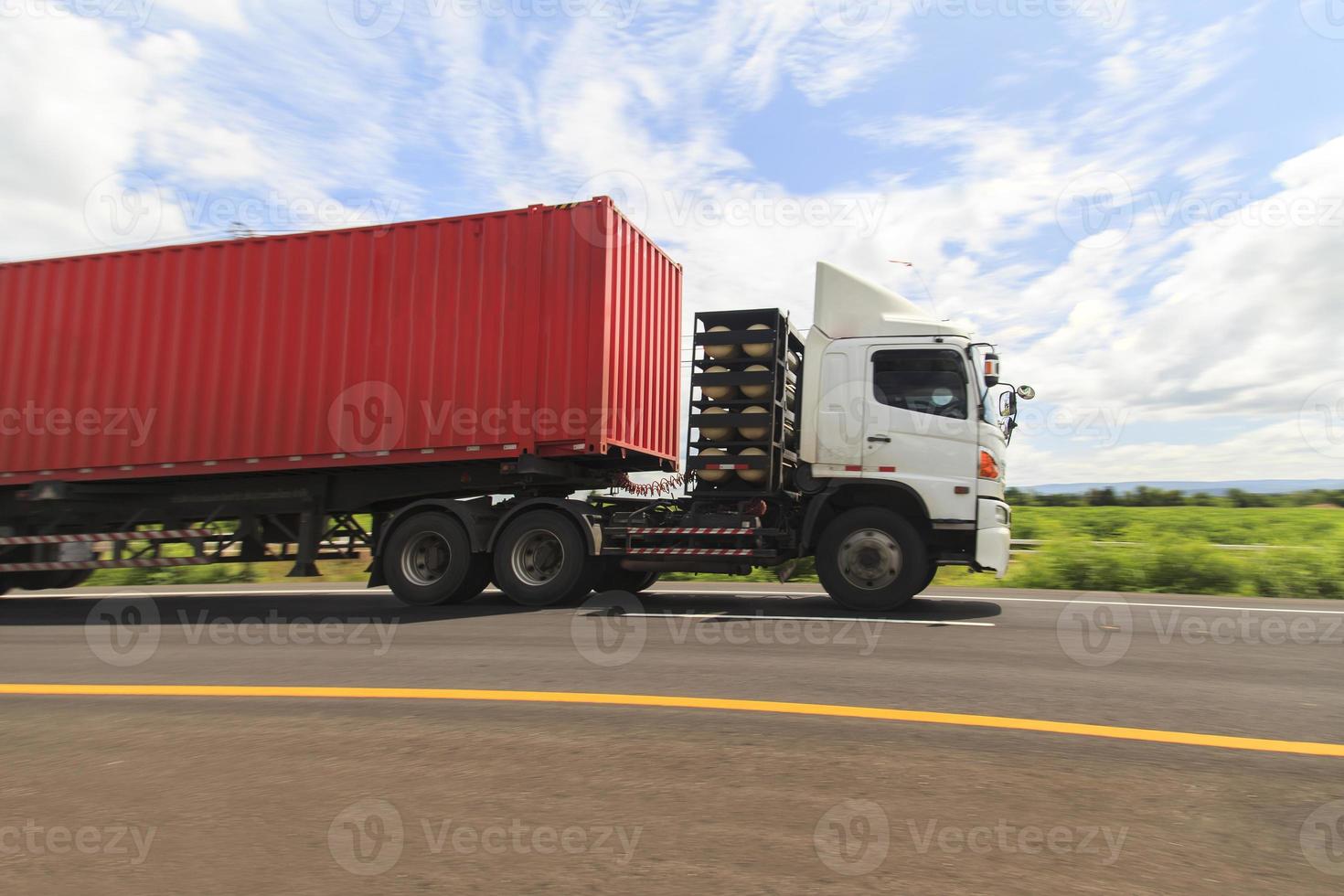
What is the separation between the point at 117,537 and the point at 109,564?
33 centimetres

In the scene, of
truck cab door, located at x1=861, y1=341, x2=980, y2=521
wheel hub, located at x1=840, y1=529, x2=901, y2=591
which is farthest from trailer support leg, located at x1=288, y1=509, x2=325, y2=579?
truck cab door, located at x1=861, y1=341, x2=980, y2=521

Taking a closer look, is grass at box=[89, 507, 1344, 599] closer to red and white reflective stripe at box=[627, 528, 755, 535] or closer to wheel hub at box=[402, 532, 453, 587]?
red and white reflective stripe at box=[627, 528, 755, 535]

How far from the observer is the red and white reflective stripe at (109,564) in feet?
34.9

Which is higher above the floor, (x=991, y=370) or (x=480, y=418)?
(x=991, y=370)

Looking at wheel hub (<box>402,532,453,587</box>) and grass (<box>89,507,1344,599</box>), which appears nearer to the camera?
wheel hub (<box>402,532,453,587</box>)

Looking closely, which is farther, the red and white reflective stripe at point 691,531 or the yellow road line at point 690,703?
the red and white reflective stripe at point 691,531

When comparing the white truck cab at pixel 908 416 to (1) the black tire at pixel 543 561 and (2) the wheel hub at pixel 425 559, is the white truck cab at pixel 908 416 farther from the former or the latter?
(2) the wheel hub at pixel 425 559

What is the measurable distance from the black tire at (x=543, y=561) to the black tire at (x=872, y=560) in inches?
97.1

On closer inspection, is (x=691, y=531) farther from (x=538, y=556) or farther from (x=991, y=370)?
(x=991, y=370)

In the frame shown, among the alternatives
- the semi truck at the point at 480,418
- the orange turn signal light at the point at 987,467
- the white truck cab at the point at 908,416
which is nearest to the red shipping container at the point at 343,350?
the semi truck at the point at 480,418

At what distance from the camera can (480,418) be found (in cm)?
959

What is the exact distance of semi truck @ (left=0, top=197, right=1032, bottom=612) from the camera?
9031mm

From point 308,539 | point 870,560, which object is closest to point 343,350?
point 308,539

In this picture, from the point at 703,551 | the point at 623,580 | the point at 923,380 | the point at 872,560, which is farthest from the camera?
the point at 623,580
